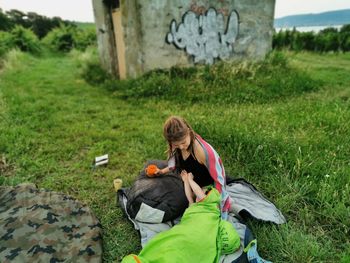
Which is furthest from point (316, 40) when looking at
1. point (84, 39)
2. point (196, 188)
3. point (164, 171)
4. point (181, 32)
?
point (196, 188)

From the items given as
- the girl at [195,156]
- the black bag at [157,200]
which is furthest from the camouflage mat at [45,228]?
the girl at [195,156]

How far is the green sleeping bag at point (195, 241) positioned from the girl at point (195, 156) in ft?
1.08

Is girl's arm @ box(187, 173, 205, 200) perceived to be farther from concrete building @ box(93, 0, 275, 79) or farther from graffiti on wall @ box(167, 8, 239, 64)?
graffiti on wall @ box(167, 8, 239, 64)

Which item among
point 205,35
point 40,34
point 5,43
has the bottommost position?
point 40,34

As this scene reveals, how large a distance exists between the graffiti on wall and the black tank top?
18.1 feet

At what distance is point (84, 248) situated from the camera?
270cm

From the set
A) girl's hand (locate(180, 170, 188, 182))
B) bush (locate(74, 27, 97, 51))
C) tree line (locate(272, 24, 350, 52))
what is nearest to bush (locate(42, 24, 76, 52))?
bush (locate(74, 27, 97, 51))

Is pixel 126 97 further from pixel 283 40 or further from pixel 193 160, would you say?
pixel 283 40

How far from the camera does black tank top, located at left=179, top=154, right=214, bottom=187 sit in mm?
3027

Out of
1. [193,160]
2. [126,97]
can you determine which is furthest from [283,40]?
[193,160]

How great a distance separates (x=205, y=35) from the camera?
330 inches

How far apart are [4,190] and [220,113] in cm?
384

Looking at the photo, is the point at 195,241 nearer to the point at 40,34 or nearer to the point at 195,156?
the point at 195,156

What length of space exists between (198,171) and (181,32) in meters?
5.79
